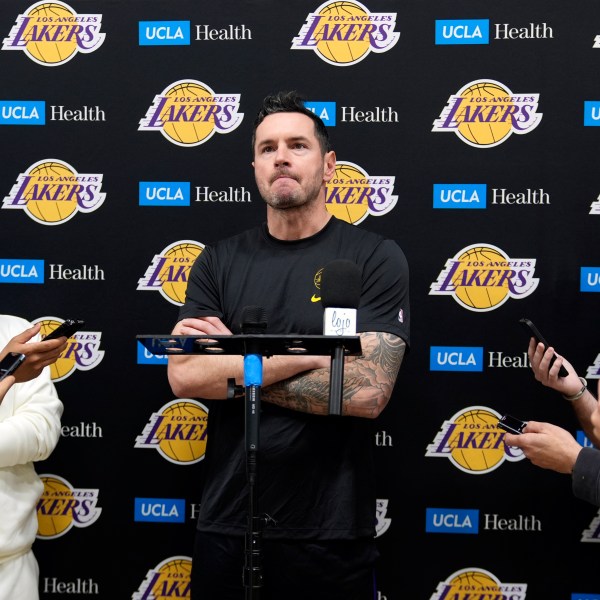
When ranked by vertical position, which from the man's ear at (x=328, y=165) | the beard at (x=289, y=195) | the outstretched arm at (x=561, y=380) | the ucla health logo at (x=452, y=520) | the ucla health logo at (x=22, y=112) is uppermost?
the ucla health logo at (x=22, y=112)

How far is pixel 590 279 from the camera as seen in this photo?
A: 3.10m

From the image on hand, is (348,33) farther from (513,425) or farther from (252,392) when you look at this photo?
(252,392)

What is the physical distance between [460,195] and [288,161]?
938mm

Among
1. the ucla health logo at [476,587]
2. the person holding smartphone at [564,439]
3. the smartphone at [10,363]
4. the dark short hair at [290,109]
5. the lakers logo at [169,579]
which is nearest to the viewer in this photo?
the person holding smartphone at [564,439]

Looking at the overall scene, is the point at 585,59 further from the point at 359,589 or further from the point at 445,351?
the point at 359,589

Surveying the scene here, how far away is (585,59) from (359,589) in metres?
2.20

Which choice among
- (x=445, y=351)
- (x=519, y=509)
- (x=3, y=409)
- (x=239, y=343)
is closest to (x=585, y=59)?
(x=445, y=351)

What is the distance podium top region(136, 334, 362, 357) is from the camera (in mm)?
1500

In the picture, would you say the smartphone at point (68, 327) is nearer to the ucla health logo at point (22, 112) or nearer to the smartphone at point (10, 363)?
the smartphone at point (10, 363)

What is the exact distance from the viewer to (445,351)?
313cm

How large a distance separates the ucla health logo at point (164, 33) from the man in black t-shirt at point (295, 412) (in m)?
1.02

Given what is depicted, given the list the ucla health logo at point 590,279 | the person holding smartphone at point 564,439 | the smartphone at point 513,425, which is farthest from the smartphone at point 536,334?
the ucla health logo at point 590,279

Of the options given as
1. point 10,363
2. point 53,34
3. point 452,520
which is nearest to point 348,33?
point 53,34

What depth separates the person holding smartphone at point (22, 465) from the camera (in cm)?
259
